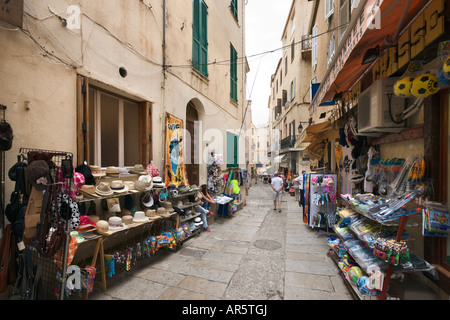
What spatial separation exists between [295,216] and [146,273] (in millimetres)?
6672

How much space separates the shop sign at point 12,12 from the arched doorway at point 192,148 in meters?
4.95

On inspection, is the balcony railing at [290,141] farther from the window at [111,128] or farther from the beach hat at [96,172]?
the beach hat at [96,172]

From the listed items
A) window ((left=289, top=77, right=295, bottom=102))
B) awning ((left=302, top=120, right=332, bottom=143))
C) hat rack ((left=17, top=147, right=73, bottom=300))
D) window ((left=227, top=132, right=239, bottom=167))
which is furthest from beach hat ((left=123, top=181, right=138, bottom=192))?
window ((left=289, top=77, right=295, bottom=102))

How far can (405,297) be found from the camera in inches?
101

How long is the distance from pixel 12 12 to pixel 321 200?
7424mm

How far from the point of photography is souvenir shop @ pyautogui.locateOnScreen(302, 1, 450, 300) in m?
2.38

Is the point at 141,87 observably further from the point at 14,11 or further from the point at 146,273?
the point at 146,273

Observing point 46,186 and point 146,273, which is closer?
point 46,186

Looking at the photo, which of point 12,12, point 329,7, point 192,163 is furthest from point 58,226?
point 329,7

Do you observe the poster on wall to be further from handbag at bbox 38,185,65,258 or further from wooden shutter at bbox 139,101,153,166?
handbag at bbox 38,185,65,258

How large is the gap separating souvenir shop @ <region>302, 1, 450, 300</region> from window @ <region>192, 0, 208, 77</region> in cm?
513

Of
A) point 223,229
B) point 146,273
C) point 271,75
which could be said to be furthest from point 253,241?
point 271,75

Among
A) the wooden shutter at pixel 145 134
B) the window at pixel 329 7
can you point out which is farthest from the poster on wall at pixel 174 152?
the window at pixel 329 7

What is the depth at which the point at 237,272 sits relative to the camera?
414 cm
